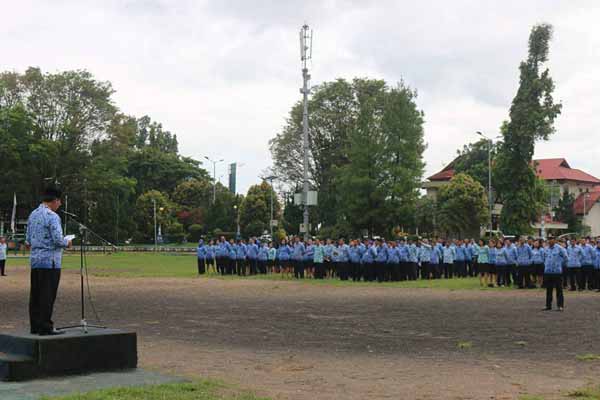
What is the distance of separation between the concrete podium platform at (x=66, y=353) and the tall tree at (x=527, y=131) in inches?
2045

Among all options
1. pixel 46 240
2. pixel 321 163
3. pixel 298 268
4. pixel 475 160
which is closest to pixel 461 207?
pixel 321 163

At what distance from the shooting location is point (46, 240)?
10031 millimetres

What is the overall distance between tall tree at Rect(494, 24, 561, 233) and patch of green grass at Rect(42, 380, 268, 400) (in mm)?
52624

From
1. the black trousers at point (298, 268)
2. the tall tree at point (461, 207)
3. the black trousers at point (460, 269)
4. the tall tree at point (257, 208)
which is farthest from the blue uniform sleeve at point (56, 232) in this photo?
the tall tree at point (257, 208)

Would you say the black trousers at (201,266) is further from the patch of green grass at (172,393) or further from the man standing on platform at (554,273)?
the patch of green grass at (172,393)

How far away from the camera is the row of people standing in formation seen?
27.8m

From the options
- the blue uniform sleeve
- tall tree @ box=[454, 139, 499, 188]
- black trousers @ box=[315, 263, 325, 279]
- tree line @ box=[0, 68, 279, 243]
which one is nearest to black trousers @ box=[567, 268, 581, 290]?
black trousers @ box=[315, 263, 325, 279]

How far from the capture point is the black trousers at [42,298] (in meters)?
9.78

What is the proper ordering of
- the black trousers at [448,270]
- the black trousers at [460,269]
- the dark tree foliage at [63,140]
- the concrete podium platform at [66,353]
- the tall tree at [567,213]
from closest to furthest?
the concrete podium platform at [66,353], the black trousers at [448,270], the black trousers at [460,269], the dark tree foliage at [63,140], the tall tree at [567,213]

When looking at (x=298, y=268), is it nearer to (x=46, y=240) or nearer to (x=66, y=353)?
(x=46, y=240)

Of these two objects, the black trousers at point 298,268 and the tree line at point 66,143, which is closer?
the black trousers at point 298,268

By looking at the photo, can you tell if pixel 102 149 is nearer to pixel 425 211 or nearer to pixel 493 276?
pixel 425 211

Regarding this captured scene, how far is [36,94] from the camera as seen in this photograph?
225 ft

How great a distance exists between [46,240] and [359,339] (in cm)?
610
